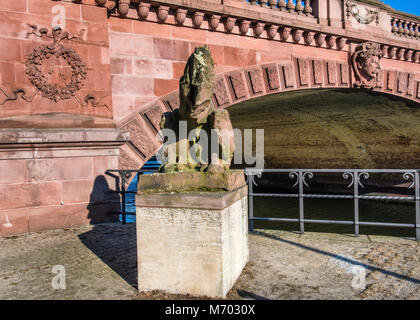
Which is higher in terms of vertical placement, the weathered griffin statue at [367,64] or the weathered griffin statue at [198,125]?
the weathered griffin statue at [367,64]

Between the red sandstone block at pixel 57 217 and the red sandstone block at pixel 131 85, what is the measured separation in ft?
7.25

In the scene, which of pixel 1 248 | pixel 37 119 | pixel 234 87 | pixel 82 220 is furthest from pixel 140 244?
pixel 234 87

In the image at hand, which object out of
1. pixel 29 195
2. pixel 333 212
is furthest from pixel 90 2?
pixel 333 212

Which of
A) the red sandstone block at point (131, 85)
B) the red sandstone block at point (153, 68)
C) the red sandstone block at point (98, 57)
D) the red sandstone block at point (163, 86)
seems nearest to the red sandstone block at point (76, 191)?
the red sandstone block at point (131, 85)

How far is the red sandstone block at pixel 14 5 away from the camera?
5.37 metres

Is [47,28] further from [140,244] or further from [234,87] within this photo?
[140,244]

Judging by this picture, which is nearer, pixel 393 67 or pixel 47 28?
pixel 47 28

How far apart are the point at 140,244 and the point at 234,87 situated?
5392mm

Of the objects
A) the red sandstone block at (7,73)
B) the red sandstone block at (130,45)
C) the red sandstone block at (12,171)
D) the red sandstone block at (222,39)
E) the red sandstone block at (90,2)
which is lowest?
the red sandstone block at (12,171)

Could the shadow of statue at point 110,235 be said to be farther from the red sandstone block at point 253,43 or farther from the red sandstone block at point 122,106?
the red sandstone block at point 253,43

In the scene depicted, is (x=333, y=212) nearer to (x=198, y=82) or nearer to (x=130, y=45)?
(x=130, y=45)

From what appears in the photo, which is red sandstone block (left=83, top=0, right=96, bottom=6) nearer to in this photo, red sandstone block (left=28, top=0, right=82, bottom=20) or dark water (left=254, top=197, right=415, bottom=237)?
red sandstone block (left=28, top=0, right=82, bottom=20)

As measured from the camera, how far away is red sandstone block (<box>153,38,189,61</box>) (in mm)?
6791
